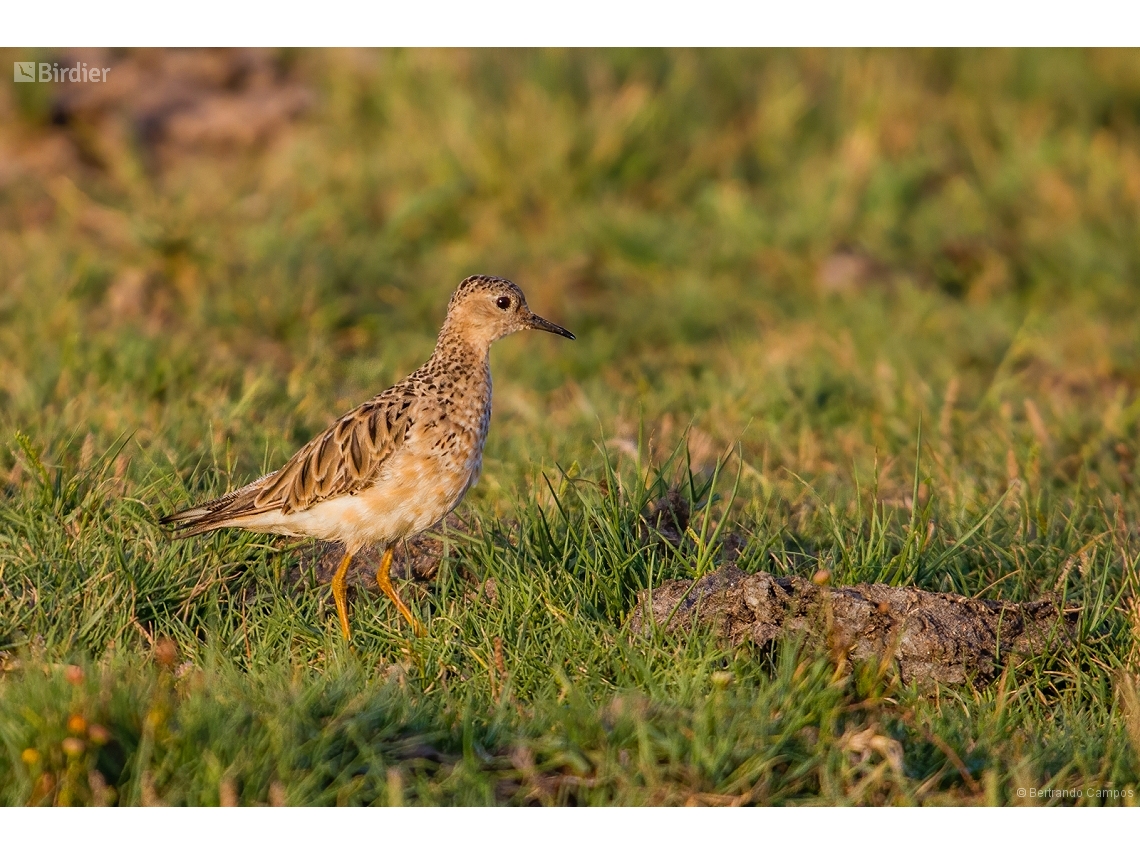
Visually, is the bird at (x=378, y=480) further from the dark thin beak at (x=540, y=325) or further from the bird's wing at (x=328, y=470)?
the dark thin beak at (x=540, y=325)

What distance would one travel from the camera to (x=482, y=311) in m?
6.24

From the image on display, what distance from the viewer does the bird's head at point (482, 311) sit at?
6215 mm

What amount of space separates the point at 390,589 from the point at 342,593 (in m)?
0.18

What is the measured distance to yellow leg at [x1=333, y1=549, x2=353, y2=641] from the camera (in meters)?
5.49

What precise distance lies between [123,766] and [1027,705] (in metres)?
3.04

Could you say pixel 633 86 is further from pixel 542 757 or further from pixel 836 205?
pixel 542 757

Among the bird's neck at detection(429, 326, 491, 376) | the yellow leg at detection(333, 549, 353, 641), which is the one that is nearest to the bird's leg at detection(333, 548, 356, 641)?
the yellow leg at detection(333, 549, 353, 641)

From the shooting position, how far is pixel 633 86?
12391 millimetres

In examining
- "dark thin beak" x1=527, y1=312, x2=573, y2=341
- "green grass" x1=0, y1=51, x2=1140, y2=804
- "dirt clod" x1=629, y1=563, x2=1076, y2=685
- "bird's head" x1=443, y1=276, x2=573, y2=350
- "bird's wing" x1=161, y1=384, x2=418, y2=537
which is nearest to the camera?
"green grass" x1=0, y1=51, x2=1140, y2=804

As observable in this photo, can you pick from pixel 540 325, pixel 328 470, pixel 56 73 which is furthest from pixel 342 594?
pixel 56 73

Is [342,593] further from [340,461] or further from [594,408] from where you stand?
[594,408]

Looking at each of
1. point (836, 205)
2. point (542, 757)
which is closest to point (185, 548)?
point (542, 757)

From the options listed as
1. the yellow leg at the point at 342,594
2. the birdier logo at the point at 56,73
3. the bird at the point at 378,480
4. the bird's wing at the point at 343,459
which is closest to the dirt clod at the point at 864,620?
the bird at the point at 378,480

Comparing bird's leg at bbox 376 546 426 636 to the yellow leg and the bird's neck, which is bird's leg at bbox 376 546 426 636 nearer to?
the yellow leg
